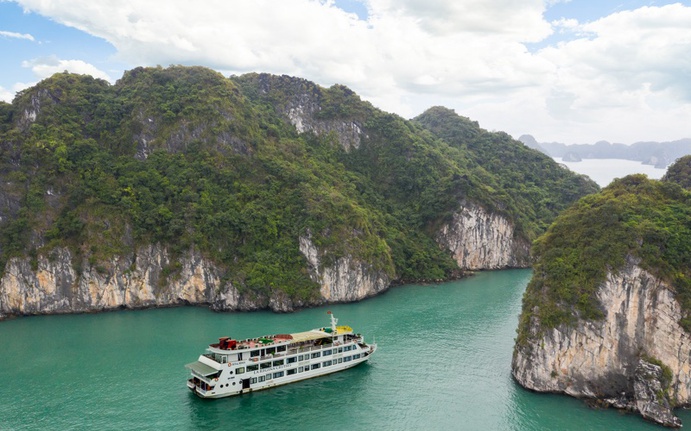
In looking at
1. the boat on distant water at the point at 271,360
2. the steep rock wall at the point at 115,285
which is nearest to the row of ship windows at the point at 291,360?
the boat on distant water at the point at 271,360

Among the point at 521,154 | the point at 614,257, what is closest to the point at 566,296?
the point at 614,257

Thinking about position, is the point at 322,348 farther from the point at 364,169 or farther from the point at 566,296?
the point at 364,169

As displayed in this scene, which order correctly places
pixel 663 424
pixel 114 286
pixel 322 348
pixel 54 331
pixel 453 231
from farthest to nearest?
pixel 453 231 → pixel 114 286 → pixel 54 331 → pixel 322 348 → pixel 663 424

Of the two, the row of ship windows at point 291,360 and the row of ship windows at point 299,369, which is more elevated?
the row of ship windows at point 291,360

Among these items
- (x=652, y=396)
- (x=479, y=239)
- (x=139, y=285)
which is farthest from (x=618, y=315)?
(x=139, y=285)

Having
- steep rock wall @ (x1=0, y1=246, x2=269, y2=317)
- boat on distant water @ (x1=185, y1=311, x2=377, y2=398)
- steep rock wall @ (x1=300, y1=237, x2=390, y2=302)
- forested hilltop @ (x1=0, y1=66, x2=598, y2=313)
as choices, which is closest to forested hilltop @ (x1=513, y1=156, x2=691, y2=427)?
boat on distant water @ (x1=185, y1=311, x2=377, y2=398)

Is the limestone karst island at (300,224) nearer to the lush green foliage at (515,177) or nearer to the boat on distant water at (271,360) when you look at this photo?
the lush green foliage at (515,177)

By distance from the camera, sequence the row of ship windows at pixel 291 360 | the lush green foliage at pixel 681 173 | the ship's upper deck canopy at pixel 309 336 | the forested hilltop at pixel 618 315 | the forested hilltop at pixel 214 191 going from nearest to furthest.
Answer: the forested hilltop at pixel 618 315 < the row of ship windows at pixel 291 360 < the ship's upper deck canopy at pixel 309 336 < the lush green foliage at pixel 681 173 < the forested hilltop at pixel 214 191
